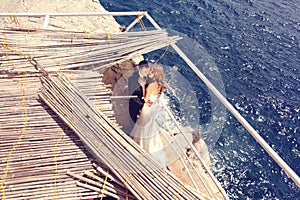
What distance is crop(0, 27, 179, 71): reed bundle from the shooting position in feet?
44.7

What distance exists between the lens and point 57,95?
39.9 ft

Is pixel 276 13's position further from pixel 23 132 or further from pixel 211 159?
pixel 23 132

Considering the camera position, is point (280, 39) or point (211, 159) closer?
point (211, 159)

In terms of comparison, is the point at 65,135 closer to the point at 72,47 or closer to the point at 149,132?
the point at 149,132

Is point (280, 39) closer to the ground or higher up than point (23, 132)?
higher up

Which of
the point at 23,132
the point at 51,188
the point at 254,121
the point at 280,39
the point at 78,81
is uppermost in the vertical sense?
the point at 280,39

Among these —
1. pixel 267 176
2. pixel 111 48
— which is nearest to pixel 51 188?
pixel 111 48

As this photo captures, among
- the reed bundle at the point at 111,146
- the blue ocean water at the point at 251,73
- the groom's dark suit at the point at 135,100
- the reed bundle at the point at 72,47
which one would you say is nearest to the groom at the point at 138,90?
the groom's dark suit at the point at 135,100

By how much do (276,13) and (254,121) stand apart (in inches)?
666

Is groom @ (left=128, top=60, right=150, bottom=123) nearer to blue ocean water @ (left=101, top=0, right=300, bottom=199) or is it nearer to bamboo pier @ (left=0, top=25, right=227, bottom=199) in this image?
bamboo pier @ (left=0, top=25, right=227, bottom=199)

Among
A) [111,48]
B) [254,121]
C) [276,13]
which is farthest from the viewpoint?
[276,13]

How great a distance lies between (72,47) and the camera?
49.0ft

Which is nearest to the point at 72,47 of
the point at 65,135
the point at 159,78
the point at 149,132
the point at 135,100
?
the point at 135,100

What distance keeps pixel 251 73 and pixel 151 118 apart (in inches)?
675
